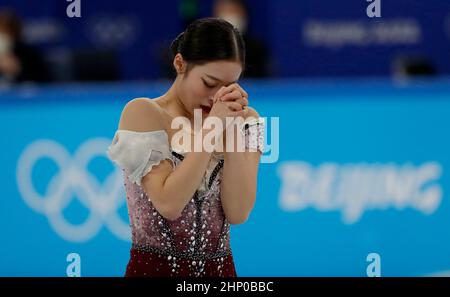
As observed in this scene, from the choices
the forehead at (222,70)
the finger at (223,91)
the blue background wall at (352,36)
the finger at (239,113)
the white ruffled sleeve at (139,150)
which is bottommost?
the white ruffled sleeve at (139,150)

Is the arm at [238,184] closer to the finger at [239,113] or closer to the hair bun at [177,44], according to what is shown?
the finger at [239,113]

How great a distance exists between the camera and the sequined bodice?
8.82ft

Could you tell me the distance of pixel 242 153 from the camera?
264 cm

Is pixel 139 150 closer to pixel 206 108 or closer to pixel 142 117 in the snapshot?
pixel 142 117

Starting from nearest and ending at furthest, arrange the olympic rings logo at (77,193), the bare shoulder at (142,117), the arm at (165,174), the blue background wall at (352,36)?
the arm at (165,174) < the bare shoulder at (142,117) < the olympic rings logo at (77,193) < the blue background wall at (352,36)

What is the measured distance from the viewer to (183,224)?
2.70m

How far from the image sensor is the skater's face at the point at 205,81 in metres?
2.64

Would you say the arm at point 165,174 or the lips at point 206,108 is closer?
the arm at point 165,174

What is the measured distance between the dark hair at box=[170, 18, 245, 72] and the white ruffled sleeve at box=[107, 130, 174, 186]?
25 centimetres

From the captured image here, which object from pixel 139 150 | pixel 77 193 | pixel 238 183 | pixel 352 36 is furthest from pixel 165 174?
pixel 352 36

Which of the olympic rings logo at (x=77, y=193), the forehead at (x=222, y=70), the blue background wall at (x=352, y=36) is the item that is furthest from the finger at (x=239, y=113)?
the blue background wall at (x=352, y=36)

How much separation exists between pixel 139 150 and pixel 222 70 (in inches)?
13.1

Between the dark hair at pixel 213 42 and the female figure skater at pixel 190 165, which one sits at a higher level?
the dark hair at pixel 213 42

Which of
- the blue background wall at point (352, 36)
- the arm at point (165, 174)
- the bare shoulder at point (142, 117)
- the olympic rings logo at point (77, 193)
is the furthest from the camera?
the blue background wall at point (352, 36)
